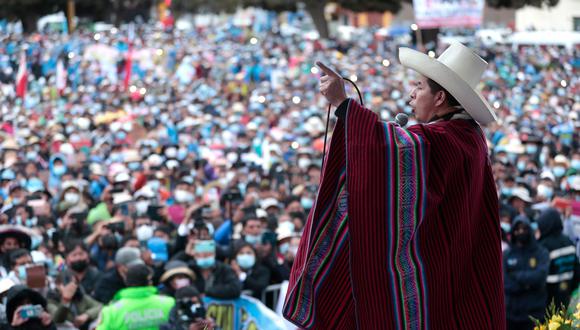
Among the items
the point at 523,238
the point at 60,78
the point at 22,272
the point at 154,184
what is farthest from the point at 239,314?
the point at 60,78

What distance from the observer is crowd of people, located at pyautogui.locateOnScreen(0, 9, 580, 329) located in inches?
334

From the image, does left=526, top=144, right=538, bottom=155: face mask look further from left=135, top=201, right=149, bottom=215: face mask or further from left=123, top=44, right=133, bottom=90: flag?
left=123, top=44, right=133, bottom=90: flag

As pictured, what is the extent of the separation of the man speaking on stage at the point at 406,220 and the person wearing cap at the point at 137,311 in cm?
309

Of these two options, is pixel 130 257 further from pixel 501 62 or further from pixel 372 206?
pixel 501 62

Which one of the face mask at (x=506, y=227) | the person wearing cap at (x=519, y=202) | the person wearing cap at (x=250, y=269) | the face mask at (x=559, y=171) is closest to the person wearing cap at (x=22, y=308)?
the person wearing cap at (x=250, y=269)

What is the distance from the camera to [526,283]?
8.59 meters

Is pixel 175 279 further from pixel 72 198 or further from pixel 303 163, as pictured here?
pixel 303 163

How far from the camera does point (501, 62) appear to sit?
120 feet

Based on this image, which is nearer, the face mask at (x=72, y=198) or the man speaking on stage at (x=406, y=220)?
the man speaking on stage at (x=406, y=220)

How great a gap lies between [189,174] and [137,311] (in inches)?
320

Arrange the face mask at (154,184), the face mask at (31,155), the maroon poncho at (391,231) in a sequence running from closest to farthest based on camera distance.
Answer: the maroon poncho at (391,231) < the face mask at (154,184) < the face mask at (31,155)

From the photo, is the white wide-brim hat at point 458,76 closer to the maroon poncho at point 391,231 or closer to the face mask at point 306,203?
the maroon poncho at point 391,231

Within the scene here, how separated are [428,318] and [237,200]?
8.95 meters

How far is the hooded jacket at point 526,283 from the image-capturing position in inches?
338
